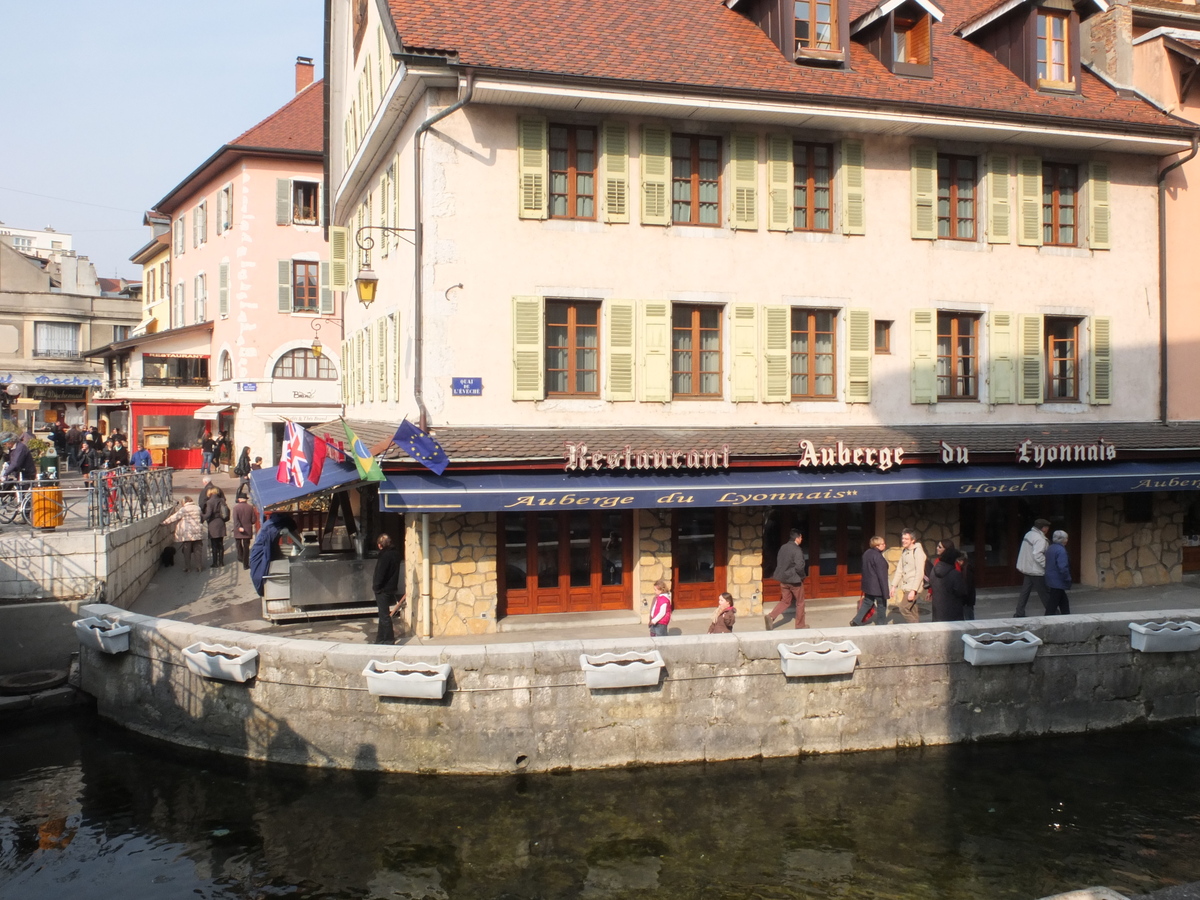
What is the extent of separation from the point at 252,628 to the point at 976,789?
1000 cm

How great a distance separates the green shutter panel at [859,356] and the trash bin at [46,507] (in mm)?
12171

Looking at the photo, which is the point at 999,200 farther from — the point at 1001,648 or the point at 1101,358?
the point at 1001,648

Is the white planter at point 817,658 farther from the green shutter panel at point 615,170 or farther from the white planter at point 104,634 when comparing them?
the white planter at point 104,634

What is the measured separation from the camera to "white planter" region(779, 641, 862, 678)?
451 inches

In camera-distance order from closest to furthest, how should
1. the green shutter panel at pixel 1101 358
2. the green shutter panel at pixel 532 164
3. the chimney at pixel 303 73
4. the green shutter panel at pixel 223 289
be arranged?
the green shutter panel at pixel 532 164
the green shutter panel at pixel 1101 358
the green shutter panel at pixel 223 289
the chimney at pixel 303 73

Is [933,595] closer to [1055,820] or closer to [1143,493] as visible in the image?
[1055,820]

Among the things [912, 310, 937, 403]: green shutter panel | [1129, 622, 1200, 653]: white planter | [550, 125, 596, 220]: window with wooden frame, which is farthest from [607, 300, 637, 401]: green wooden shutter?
[1129, 622, 1200, 653]: white planter

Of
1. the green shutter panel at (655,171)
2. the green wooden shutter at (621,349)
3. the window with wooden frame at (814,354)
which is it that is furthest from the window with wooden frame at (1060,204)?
the green wooden shutter at (621,349)

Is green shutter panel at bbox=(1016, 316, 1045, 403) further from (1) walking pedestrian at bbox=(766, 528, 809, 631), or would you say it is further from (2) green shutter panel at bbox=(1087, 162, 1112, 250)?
(1) walking pedestrian at bbox=(766, 528, 809, 631)

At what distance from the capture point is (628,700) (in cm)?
1126

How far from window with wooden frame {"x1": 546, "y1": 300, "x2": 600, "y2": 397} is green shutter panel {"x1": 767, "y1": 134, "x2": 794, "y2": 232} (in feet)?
10.5

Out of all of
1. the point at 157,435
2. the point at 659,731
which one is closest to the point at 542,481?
the point at 659,731

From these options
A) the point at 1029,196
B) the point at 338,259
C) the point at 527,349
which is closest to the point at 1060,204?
the point at 1029,196

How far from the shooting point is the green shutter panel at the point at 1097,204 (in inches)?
690
